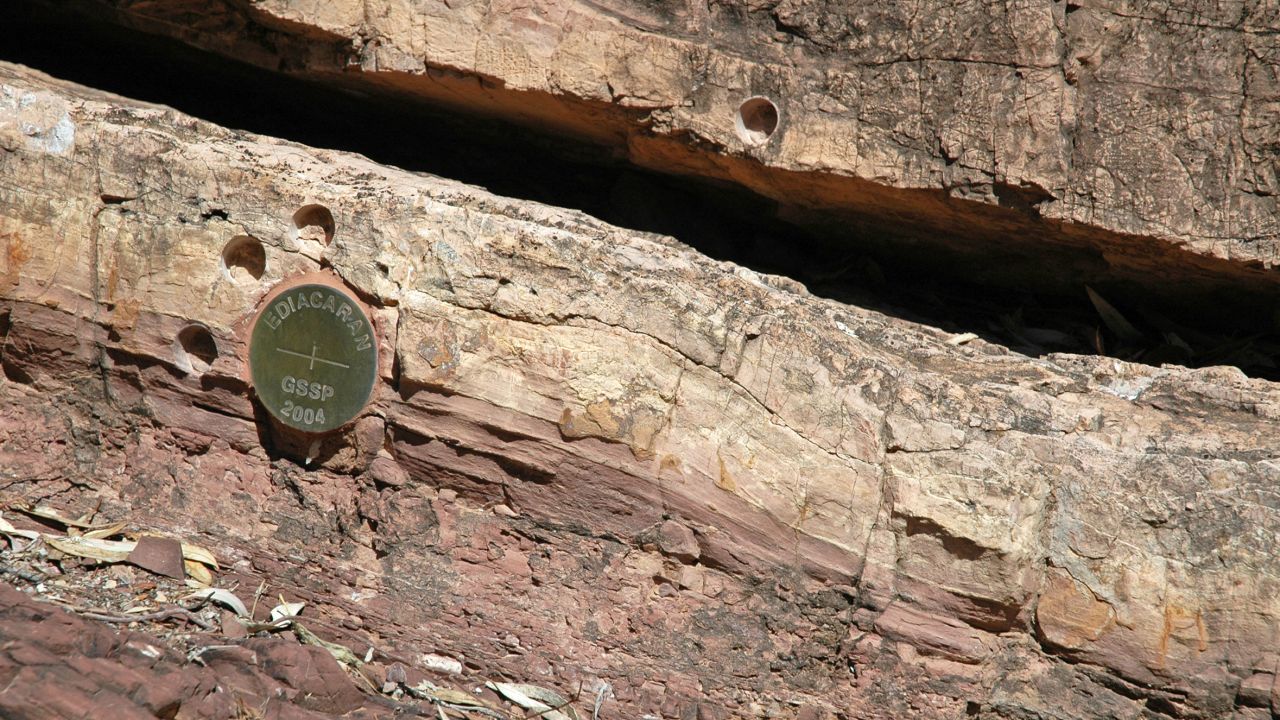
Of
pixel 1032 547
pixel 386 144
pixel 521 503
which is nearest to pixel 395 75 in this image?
pixel 386 144

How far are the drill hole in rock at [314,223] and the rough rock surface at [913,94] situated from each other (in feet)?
2.10

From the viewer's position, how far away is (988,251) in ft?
14.0

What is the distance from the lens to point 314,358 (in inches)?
145

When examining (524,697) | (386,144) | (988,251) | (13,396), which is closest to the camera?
(524,697)

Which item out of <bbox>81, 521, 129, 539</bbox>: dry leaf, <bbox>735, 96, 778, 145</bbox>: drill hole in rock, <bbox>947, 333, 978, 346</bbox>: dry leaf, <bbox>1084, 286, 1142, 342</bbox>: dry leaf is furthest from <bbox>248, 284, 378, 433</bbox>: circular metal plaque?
<bbox>1084, 286, 1142, 342</bbox>: dry leaf

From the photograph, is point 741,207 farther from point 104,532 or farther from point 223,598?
point 104,532

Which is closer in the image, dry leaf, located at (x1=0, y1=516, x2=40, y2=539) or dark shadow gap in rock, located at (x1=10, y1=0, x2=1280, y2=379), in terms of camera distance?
dry leaf, located at (x1=0, y1=516, x2=40, y2=539)

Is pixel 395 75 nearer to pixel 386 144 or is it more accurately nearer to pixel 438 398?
pixel 386 144

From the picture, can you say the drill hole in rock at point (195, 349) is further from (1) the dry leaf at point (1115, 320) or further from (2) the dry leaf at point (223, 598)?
(1) the dry leaf at point (1115, 320)

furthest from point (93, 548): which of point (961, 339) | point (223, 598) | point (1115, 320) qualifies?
point (1115, 320)

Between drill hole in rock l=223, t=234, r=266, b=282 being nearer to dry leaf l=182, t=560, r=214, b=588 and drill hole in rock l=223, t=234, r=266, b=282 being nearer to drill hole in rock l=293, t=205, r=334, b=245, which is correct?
drill hole in rock l=293, t=205, r=334, b=245

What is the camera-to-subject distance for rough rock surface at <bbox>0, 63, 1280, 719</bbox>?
349 centimetres

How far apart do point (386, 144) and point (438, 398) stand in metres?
1.42

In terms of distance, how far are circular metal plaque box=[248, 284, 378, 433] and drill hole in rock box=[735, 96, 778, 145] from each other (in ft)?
5.01
